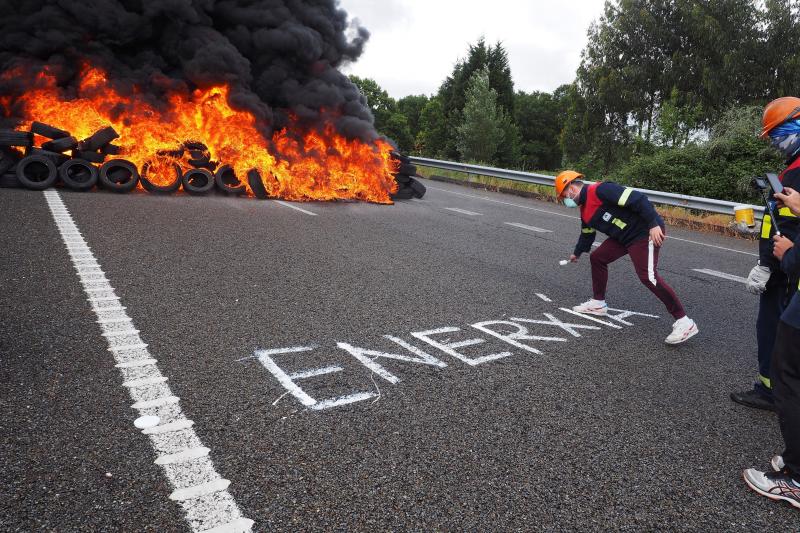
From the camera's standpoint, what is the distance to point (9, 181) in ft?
29.7

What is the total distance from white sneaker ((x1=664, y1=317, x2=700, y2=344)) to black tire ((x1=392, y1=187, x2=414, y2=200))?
31.9 ft

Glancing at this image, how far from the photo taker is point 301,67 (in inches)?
571

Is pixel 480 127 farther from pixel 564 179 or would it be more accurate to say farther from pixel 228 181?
pixel 564 179

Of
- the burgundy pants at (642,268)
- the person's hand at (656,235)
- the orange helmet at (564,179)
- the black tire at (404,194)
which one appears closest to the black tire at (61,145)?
the black tire at (404,194)

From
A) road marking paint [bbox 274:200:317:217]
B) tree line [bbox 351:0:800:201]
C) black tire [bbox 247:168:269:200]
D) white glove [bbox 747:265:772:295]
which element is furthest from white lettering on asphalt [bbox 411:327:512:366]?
tree line [bbox 351:0:800:201]

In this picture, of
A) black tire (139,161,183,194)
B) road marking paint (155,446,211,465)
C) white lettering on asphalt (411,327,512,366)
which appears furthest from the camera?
black tire (139,161,183,194)

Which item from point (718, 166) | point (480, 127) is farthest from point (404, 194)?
point (480, 127)

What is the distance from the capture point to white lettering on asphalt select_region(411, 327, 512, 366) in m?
3.62

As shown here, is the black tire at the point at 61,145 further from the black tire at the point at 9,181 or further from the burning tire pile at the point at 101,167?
the black tire at the point at 9,181

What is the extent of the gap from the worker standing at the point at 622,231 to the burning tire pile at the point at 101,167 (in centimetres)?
791

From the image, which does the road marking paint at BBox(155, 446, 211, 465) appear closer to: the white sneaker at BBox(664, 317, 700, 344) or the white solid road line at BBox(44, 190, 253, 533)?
the white solid road line at BBox(44, 190, 253, 533)

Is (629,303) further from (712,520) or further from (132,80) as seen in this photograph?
(132,80)

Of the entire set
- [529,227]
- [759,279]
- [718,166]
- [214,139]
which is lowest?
[529,227]

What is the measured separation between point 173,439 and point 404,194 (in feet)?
38.1
